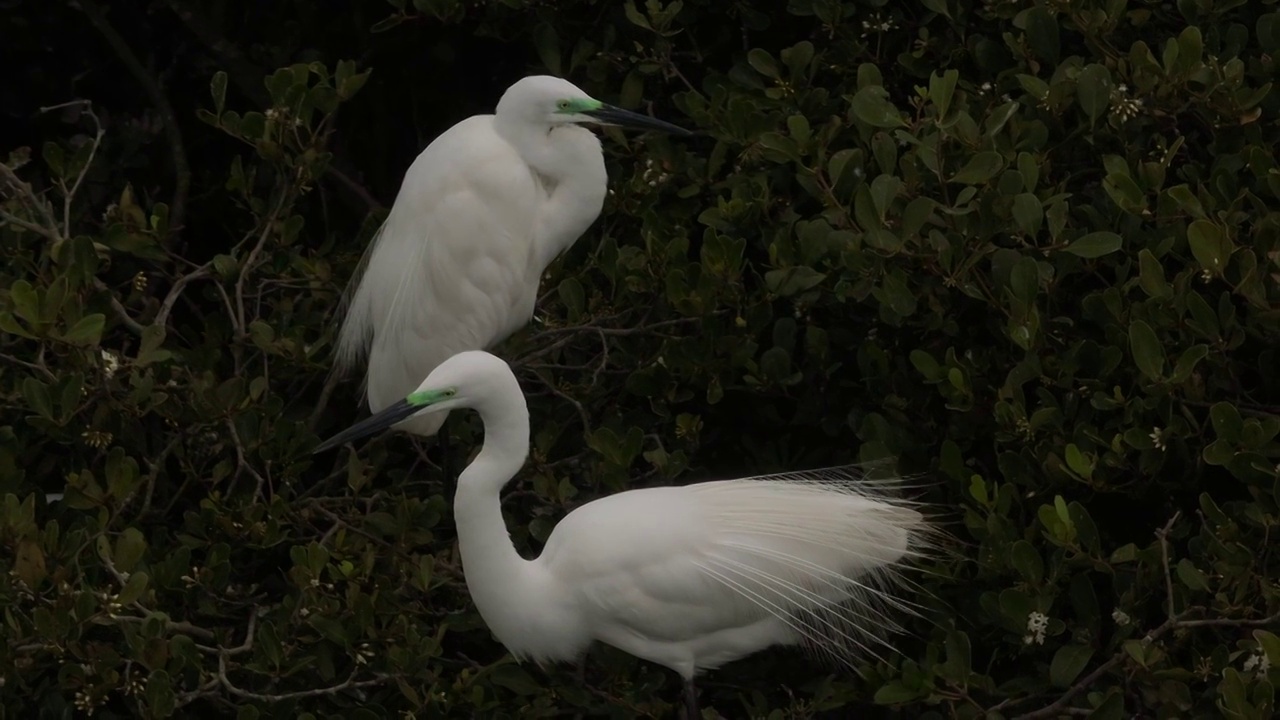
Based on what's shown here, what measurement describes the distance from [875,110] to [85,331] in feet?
4.99

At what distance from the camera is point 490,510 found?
308 centimetres

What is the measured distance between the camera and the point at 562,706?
3125 mm

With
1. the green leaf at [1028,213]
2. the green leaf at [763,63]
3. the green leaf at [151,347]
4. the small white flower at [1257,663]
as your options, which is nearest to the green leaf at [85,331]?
the green leaf at [151,347]

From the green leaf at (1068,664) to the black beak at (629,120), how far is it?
57.6 inches

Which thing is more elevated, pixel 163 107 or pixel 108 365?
pixel 108 365

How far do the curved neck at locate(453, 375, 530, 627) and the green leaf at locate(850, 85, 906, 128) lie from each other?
2.71 feet

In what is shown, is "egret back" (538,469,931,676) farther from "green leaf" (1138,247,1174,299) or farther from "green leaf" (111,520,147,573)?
"green leaf" (111,520,147,573)

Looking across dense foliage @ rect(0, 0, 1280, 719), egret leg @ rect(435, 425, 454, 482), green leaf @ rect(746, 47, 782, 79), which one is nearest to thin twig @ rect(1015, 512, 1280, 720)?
dense foliage @ rect(0, 0, 1280, 719)

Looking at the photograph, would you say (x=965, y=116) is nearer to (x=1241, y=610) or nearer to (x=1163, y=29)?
(x=1163, y=29)

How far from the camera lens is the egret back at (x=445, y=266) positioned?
13.5 ft

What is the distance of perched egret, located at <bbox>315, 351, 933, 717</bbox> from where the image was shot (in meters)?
3.07

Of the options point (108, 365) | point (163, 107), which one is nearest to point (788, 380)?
point (108, 365)

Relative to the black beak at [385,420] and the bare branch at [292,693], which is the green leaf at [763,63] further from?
the bare branch at [292,693]

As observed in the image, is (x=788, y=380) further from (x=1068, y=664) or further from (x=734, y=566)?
(x=1068, y=664)
